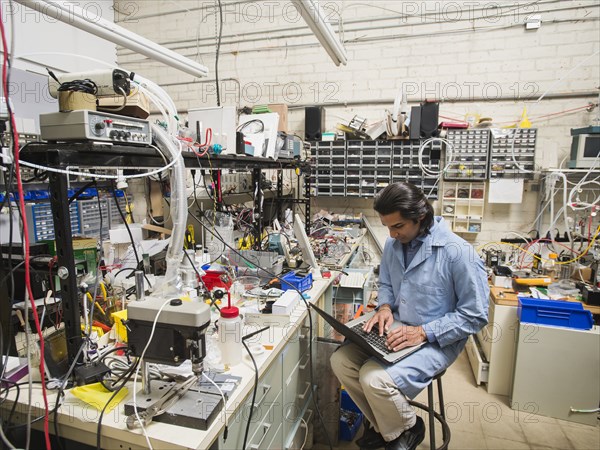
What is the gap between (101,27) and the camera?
1.85m

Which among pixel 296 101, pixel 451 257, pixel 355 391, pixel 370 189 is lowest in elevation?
pixel 355 391

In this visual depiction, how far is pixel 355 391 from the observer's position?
168 centimetres

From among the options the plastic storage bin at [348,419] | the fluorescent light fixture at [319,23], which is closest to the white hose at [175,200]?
the fluorescent light fixture at [319,23]

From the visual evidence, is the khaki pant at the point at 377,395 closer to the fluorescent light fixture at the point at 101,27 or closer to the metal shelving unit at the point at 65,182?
the metal shelving unit at the point at 65,182

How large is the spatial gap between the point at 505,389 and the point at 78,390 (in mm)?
2559

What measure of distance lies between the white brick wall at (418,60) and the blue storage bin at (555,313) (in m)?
1.60

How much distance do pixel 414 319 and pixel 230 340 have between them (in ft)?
3.14

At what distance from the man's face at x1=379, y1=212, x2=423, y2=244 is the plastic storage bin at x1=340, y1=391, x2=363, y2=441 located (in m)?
0.98

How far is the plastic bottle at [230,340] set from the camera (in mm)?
1140

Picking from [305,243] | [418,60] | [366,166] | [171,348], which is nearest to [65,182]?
[171,348]

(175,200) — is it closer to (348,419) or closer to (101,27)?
(101,27)

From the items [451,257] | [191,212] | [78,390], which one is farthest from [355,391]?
[191,212]

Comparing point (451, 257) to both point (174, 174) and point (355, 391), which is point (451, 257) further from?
point (174, 174)

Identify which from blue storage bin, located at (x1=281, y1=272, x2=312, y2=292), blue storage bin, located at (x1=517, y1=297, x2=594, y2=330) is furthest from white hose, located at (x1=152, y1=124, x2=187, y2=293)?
blue storage bin, located at (x1=517, y1=297, x2=594, y2=330)
